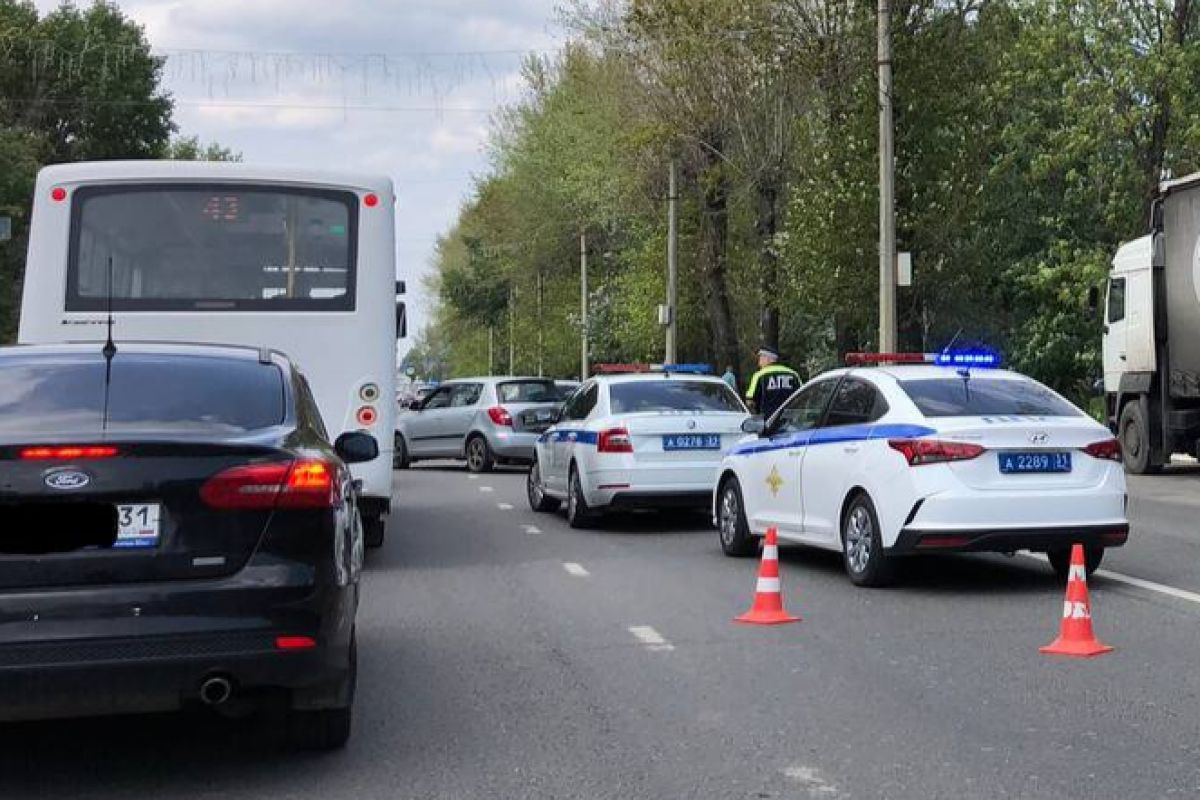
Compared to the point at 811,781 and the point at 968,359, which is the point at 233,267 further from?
the point at 811,781

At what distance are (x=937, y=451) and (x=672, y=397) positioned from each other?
5.51 m

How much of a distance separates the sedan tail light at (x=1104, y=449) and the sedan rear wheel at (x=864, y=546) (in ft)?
4.69

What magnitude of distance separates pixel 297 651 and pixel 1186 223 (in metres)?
17.4

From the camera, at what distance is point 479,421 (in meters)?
25.6

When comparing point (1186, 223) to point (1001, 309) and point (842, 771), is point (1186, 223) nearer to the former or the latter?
point (842, 771)

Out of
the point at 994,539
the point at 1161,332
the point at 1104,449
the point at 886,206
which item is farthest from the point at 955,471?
the point at 886,206

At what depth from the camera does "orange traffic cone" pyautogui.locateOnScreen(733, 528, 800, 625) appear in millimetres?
9016

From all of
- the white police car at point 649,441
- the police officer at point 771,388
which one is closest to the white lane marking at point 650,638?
the white police car at point 649,441

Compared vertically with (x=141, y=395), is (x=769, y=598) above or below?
below

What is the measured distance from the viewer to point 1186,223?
20.2m

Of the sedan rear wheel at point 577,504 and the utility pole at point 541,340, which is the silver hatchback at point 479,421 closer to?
the sedan rear wheel at point 577,504

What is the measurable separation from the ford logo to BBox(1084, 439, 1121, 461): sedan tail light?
22.4ft

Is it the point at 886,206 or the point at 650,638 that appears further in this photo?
the point at 886,206

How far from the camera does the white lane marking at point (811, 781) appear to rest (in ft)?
17.6
